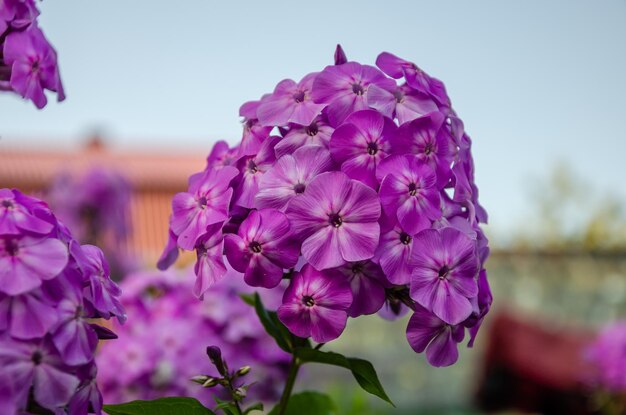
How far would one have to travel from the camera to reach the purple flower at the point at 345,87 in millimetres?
952

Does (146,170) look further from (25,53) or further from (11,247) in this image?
(11,247)

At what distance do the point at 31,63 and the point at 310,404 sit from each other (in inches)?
22.6

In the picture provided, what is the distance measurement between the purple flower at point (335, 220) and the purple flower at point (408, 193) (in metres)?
0.02

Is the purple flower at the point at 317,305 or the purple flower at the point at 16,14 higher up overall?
the purple flower at the point at 16,14

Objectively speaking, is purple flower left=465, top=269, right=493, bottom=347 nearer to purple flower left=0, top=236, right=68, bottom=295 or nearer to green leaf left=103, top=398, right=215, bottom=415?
green leaf left=103, top=398, right=215, bottom=415

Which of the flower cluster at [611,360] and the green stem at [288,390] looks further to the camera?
the flower cluster at [611,360]

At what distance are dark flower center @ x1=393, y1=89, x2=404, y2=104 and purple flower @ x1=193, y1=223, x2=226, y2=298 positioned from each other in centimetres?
26

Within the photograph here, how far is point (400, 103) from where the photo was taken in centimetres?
96

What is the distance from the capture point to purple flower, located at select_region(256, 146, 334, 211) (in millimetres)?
904

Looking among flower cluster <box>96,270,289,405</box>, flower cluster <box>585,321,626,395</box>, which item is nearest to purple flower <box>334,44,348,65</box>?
flower cluster <box>96,270,289,405</box>

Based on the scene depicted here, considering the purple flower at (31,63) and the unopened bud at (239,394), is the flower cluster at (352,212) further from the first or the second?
the purple flower at (31,63)

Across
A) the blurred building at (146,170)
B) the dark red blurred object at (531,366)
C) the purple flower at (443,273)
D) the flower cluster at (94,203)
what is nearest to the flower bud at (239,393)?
the purple flower at (443,273)

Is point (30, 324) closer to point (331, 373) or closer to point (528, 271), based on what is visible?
point (331, 373)

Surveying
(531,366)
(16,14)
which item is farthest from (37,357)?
(531,366)
